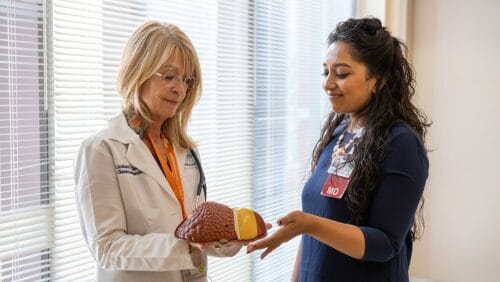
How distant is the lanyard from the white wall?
10.4 ft

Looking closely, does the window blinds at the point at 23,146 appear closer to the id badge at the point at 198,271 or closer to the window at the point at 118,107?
the window at the point at 118,107

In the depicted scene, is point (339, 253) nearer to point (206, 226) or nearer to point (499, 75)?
point (206, 226)

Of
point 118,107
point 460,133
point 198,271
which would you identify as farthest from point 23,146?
point 460,133

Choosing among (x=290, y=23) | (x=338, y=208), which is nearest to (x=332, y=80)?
(x=338, y=208)

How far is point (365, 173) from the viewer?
5.08 feet

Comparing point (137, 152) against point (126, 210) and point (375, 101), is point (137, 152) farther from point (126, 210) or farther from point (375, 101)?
point (375, 101)

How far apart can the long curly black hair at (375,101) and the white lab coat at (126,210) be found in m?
0.49

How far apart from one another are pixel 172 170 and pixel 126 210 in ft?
0.76

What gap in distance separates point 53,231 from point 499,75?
3.54 metres


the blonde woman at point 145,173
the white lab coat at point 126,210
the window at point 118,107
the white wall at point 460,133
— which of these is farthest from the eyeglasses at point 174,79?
the white wall at point 460,133

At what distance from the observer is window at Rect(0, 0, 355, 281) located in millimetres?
1569

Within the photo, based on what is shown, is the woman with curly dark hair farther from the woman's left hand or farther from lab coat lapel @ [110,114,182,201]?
lab coat lapel @ [110,114,182,201]

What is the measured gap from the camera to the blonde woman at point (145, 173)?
1.31 m

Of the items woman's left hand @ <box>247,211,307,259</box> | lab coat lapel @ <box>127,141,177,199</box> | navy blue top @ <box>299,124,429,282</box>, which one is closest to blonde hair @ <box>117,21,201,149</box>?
lab coat lapel @ <box>127,141,177,199</box>
